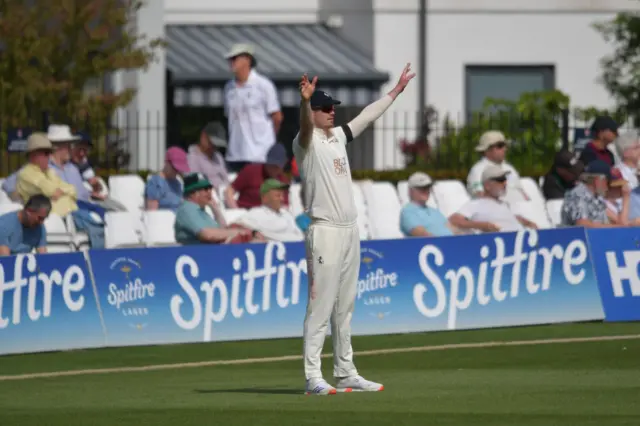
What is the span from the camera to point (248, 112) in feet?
61.7

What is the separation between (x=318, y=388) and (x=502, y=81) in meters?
20.8

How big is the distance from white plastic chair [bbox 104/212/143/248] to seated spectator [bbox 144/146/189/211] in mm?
458

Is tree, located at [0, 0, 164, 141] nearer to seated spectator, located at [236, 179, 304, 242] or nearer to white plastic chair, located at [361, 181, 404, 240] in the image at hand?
white plastic chair, located at [361, 181, 404, 240]

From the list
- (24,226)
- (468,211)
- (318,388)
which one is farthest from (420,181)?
(318,388)

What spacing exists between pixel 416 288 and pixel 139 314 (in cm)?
244

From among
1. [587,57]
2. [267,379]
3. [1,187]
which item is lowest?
[267,379]

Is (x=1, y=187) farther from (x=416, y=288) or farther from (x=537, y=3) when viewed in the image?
(x=537, y=3)

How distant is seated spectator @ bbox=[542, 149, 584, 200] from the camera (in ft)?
62.9

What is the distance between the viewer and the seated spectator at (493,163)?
1800 centimetres

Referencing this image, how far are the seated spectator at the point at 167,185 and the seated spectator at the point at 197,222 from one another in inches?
72.6

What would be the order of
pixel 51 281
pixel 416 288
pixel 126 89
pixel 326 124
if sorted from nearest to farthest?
1. pixel 326 124
2. pixel 51 281
3. pixel 416 288
4. pixel 126 89

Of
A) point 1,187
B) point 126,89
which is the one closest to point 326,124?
point 1,187

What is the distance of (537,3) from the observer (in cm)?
3089

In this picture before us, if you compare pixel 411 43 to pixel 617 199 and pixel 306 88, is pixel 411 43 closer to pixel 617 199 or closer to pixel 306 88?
pixel 617 199
